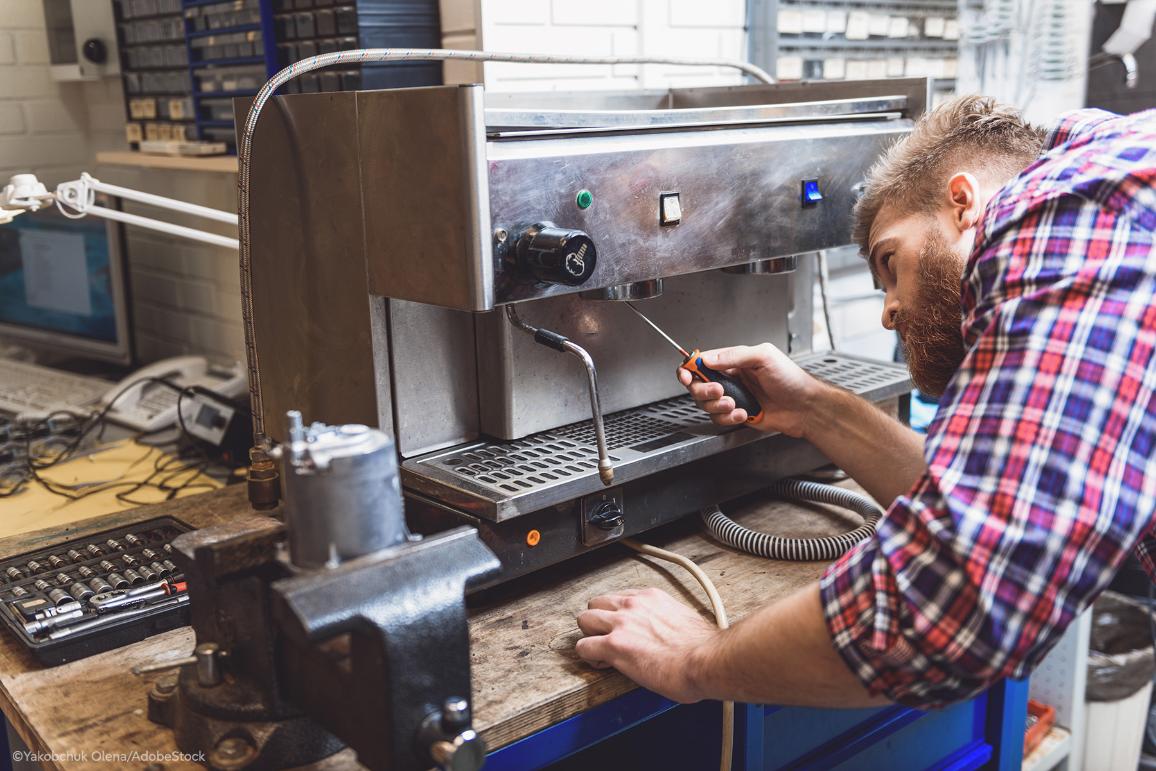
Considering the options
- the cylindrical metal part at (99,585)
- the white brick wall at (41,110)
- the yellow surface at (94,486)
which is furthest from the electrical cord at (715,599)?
the white brick wall at (41,110)

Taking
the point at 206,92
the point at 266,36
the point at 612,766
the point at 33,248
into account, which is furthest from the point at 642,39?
the point at 33,248

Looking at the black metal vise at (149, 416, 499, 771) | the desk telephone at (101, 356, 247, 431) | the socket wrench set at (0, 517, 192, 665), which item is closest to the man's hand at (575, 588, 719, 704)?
the black metal vise at (149, 416, 499, 771)

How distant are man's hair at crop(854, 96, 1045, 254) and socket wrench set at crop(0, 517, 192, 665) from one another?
2.95 ft

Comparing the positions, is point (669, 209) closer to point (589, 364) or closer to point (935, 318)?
point (589, 364)

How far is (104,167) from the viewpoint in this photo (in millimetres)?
2473

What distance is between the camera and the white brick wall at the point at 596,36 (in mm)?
1599

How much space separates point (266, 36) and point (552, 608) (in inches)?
40.2

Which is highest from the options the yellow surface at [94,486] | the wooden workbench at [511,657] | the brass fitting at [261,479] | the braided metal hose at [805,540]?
the brass fitting at [261,479]

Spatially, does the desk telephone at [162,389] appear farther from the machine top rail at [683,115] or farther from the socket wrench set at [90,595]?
the machine top rail at [683,115]

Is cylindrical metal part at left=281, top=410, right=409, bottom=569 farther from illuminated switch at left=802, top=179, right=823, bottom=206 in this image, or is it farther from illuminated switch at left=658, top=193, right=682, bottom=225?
illuminated switch at left=802, top=179, right=823, bottom=206

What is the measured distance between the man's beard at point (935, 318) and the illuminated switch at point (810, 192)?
0.22 meters

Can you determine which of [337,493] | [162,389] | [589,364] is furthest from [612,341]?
[162,389]

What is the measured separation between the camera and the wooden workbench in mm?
962

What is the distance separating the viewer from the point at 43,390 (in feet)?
7.01
